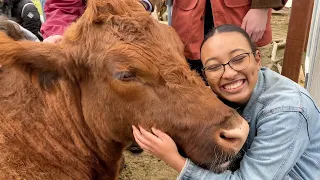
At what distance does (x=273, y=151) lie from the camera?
288cm

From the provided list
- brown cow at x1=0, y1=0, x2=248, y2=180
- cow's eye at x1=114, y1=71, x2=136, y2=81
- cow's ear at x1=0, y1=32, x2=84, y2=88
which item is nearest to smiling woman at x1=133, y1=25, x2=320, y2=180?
brown cow at x1=0, y1=0, x2=248, y2=180

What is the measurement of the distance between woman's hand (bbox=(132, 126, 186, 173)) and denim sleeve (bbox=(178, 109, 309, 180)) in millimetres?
88

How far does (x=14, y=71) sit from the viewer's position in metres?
2.89

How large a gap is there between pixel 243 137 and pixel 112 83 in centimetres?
89

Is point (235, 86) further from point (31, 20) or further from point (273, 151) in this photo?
point (31, 20)

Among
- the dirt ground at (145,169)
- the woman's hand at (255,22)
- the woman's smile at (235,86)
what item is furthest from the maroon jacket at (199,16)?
the dirt ground at (145,169)

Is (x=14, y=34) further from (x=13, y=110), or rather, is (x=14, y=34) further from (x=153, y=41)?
(x=153, y=41)

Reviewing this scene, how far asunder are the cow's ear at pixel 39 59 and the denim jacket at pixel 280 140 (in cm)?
106

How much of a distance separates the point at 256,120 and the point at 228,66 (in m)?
0.47

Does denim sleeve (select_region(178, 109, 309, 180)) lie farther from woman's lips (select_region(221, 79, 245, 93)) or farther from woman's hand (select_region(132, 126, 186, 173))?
Answer: woman's lips (select_region(221, 79, 245, 93))

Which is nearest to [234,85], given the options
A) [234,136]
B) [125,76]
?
[234,136]

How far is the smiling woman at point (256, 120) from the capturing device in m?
Answer: 2.85

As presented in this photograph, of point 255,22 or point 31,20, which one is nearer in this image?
point 255,22

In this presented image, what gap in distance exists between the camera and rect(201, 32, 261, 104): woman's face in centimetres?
304
